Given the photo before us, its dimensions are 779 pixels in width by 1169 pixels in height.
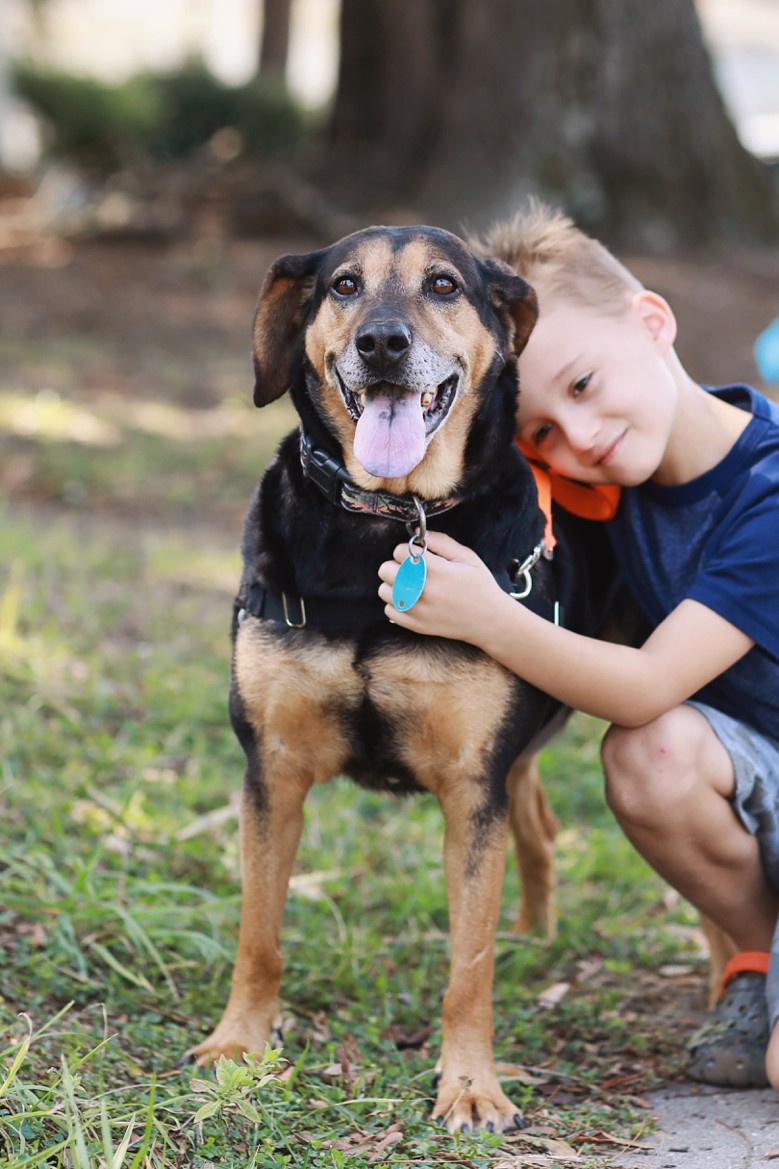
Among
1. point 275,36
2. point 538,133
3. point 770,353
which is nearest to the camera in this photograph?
point 770,353

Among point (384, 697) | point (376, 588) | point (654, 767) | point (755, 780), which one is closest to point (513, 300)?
point (376, 588)

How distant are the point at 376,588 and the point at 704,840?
39.8 inches

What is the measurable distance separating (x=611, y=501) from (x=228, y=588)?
3.01 metres

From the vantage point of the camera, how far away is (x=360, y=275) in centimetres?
297

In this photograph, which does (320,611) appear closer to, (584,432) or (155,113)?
(584,432)

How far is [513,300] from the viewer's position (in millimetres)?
3111

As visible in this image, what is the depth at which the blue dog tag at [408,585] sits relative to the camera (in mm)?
2812

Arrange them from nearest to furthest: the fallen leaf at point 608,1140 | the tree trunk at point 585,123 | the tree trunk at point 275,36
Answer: the fallen leaf at point 608,1140, the tree trunk at point 585,123, the tree trunk at point 275,36

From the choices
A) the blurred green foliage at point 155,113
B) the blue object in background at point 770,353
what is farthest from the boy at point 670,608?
the blurred green foliage at point 155,113

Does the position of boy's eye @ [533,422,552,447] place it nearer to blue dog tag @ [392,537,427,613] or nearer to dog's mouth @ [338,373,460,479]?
dog's mouth @ [338,373,460,479]

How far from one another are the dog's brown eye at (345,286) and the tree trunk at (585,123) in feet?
28.3

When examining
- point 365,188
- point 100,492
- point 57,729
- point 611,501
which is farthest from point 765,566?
point 365,188

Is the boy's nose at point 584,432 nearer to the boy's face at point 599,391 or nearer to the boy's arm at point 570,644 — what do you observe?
the boy's face at point 599,391

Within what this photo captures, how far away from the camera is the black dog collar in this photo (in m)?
2.96
